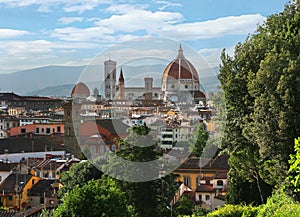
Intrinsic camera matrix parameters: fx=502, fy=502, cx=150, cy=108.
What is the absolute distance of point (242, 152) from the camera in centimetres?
1111

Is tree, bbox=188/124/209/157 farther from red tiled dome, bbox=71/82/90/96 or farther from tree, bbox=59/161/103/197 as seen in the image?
tree, bbox=59/161/103/197

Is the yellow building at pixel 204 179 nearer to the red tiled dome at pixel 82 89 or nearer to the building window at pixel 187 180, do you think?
the building window at pixel 187 180

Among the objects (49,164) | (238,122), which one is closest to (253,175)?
(238,122)

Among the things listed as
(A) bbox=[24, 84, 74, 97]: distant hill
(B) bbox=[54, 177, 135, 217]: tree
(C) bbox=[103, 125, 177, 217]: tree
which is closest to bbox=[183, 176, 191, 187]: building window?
(C) bbox=[103, 125, 177, 217]: tree

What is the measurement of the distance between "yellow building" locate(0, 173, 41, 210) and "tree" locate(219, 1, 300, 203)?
10.4 meters

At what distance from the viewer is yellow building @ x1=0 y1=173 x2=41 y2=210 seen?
19.2 meters

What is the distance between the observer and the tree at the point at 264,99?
9094mm

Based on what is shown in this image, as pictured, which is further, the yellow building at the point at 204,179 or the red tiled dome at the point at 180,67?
the yellow building at the point at 204,179

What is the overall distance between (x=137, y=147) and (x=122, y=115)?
16400 mm

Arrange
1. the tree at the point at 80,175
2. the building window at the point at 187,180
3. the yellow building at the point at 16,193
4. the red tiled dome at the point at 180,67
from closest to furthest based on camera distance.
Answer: the tree at the point at 80,175 < the red tiled dome at the point at 180,67 < the yellow building at the point at 16,193 < the building window at the point at 187,180

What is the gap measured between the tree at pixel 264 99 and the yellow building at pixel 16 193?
34.1 ft

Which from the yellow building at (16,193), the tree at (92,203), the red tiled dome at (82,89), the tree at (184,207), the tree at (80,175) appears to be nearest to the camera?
the tree at (92,203)

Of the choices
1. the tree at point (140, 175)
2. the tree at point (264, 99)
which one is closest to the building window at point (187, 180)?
the tree at point (140, 175)

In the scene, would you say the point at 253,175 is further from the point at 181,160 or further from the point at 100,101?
the point at 100,101
